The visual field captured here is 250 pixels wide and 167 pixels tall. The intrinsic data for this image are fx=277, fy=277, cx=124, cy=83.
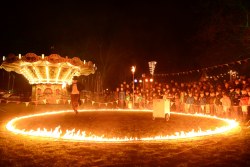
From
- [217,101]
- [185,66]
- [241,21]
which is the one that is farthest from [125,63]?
[217,101]

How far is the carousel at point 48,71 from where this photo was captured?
93.1 feet

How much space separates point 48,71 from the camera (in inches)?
1197

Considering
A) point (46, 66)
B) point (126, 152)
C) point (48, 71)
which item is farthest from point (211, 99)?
point (48, 71)

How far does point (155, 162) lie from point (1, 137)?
612 cm

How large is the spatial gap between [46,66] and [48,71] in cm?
84

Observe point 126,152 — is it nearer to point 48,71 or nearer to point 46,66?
point 46,66

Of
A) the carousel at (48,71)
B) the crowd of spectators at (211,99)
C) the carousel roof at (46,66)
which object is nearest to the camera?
the crowd of spectators at (211,99)

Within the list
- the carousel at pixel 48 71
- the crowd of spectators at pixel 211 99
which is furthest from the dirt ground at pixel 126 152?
the carousel at pixel 48 71

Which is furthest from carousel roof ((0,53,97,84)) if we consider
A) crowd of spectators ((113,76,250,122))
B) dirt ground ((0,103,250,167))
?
dirt ground ((0,103,250,167))

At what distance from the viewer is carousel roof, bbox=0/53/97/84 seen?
28.2m

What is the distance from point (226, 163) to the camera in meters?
6.53

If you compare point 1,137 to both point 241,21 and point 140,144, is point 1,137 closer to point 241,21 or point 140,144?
point 140,144

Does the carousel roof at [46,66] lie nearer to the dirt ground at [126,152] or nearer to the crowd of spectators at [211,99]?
the crowd of spectators at [211,99]

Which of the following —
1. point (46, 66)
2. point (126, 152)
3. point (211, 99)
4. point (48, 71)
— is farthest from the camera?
point (48, 71)
